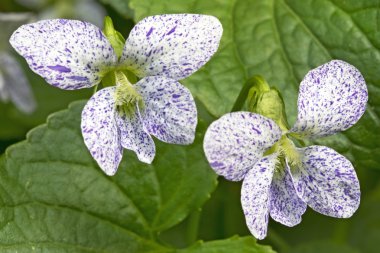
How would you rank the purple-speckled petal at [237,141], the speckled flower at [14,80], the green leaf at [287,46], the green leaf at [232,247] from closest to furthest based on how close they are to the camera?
the purple-speckled petal at [237,141]
the green leaf at [232,247]
the green leaf at [287,46]
the speckled flower at [14,80]

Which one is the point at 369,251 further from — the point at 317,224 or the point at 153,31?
the point at 153,31

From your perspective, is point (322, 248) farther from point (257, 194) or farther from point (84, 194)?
point (257, 194)

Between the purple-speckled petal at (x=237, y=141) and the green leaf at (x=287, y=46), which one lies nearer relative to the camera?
the purple-speckled petal at (x=237, y=141)

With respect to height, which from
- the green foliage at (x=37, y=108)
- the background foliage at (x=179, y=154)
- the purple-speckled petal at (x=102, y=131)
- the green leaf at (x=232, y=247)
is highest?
the purple-speckled petal at (x=102, y=131)

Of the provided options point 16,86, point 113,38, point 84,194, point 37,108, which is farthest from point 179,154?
point 37,108

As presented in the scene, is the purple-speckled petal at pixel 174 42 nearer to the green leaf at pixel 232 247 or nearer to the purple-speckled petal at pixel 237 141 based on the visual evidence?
the purple-speckled petal at pixel 237 141

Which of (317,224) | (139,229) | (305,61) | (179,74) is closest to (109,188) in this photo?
(139,229)

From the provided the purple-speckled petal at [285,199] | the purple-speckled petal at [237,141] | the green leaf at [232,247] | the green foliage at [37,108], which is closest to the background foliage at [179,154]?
the green leaf at [232,247]
